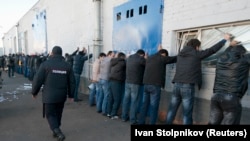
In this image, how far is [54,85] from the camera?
4855mm

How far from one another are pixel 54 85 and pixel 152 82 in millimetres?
2070

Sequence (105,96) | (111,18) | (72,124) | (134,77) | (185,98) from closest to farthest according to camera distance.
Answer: (185,98)
(134,77)
(72,124)
(105,96)
(111,18)

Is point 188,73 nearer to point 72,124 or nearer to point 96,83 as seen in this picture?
point 72,124

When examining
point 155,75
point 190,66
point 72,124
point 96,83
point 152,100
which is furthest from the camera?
point 96,83

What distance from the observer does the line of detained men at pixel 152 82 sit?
3891mm

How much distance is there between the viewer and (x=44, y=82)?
4914 mm

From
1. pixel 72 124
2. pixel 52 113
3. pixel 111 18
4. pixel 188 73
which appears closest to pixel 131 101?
pixel 72 124

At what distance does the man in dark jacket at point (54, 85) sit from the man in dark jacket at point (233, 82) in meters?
2.85

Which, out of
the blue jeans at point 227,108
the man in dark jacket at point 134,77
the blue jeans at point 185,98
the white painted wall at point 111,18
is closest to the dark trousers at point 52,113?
the man in dark jacket at point 134,77

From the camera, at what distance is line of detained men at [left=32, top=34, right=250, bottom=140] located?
12.8 feet

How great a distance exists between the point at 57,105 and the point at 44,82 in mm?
514

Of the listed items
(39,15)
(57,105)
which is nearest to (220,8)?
(57,105)

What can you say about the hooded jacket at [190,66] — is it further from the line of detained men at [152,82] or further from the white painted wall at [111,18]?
the white painted wall at [111,18]

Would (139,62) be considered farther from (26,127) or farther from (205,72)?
(26,127)
